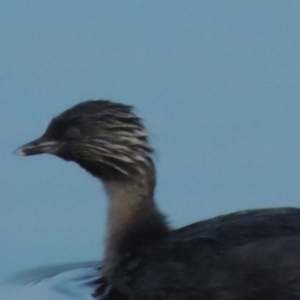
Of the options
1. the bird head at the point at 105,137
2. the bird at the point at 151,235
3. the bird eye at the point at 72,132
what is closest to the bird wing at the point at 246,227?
the bird at the point at 151,235

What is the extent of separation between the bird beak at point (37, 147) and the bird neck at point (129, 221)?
531mm

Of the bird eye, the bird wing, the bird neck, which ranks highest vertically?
the bird eye

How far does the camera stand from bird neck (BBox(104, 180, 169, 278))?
68.2 ft

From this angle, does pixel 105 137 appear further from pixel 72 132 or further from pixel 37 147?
pixel 37 147

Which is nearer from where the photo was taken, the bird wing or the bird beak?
the bird wing

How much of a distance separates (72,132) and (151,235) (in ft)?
3.32

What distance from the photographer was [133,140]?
21109mm

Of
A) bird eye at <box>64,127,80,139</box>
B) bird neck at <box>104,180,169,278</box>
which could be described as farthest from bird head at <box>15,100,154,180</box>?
bird neck at <box>104,180,169,278</box>

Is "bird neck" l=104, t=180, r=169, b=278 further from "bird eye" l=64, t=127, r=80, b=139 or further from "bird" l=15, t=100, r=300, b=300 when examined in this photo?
"bird eye" l=64, t=127, r=80, b=139

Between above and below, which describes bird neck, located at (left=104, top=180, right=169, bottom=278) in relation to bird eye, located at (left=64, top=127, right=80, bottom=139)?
below

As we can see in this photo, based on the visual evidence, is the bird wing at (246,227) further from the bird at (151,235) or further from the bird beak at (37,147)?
the bird beak at (37,147)

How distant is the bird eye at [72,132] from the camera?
21078mm

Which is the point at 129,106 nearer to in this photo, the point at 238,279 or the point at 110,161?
the point at 110,161

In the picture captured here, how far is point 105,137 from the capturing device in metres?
21.2
